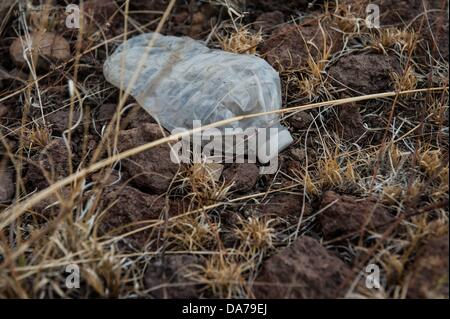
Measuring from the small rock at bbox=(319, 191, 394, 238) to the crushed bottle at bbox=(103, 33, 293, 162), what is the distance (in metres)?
0.32

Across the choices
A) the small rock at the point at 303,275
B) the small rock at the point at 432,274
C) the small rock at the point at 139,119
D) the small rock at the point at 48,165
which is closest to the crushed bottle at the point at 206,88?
the small rock at the point at 139,119

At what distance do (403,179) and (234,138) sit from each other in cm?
54

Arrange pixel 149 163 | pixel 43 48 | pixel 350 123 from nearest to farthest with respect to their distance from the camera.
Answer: pixel 149 163, pixel 350 123, pixel 43 48

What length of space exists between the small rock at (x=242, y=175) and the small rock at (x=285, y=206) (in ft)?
0.27

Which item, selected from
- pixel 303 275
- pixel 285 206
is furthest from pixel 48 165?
pixel 303 275

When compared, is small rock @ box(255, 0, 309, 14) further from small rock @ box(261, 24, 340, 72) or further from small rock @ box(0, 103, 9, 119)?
small rock @ box(0, 103, 9, 119)

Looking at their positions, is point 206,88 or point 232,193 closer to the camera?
point 232,193

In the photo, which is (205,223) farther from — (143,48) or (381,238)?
(143,48)

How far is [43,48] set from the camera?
221 cm

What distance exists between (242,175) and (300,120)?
31cm

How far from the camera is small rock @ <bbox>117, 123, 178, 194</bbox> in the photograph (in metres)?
1.80

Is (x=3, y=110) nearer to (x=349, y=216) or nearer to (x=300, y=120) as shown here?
(x=300, y=120)

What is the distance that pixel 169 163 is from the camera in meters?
1.83

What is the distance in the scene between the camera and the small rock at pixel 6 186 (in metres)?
1.83
